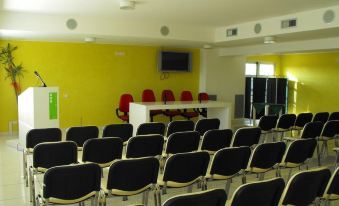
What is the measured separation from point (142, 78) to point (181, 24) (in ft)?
8.70

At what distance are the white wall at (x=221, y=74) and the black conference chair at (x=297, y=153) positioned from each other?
682cm

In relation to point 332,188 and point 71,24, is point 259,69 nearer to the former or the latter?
point 71,24

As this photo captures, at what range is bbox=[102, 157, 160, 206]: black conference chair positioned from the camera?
3131 millimetres

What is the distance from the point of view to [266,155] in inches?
162

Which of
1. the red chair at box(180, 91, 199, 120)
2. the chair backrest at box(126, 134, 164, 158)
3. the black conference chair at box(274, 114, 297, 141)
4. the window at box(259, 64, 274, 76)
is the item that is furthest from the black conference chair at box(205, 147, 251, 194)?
the window at box(259, 64, 274, 76)

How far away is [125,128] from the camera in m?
5.43

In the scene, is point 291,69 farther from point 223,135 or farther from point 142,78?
point 223,135

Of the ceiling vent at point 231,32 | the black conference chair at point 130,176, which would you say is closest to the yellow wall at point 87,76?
the ceiling vent at point 231,32

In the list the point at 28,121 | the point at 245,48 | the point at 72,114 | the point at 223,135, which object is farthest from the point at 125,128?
the point at 245,48

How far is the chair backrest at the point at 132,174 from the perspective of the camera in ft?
10.3

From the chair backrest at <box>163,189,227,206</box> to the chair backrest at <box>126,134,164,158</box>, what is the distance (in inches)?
84.3

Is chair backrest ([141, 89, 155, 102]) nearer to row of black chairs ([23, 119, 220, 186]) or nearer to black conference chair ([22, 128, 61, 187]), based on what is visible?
row of black chairs ([23, 119, 220, 186])

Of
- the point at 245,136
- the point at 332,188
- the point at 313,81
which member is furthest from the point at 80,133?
the point at 313,81

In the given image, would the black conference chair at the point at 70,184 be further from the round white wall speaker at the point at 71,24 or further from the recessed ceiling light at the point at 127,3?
the round white wall speaker at the point at 71,24
